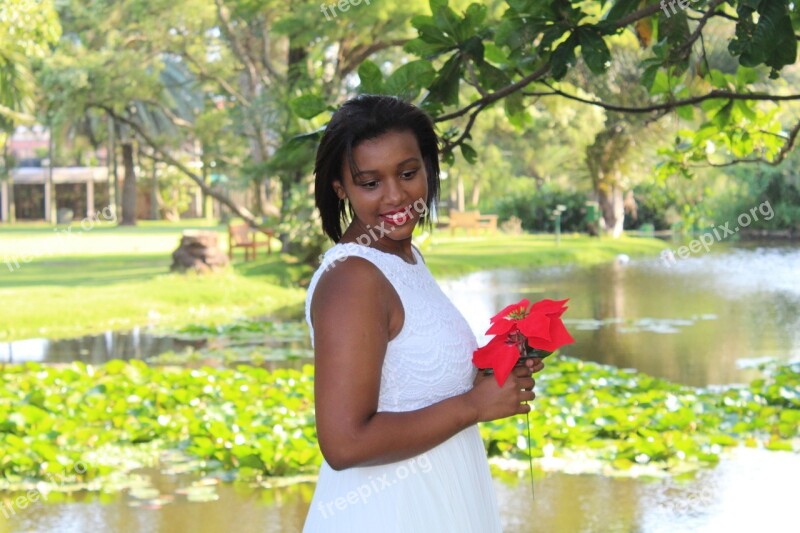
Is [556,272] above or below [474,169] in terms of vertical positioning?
below

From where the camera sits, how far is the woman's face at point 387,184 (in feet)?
7.68

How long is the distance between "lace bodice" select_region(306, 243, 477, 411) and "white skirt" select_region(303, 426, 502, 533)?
0.14 m

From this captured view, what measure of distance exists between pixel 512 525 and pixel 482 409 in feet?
10.5

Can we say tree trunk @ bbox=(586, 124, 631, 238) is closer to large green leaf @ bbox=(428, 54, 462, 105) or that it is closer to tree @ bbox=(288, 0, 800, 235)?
tree @ bbox=(288, 0, 800, 235)

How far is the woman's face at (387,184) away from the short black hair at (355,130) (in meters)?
0.02

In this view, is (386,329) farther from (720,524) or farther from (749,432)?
(749,432)

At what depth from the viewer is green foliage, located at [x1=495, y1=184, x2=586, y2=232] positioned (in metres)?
37.8

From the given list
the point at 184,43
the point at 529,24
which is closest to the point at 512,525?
the point at 529,24

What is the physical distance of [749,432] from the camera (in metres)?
7.27

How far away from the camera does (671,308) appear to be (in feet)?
52.7

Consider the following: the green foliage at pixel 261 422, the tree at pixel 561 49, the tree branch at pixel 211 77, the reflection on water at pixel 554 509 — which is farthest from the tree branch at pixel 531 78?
the tree branch at pixel 211 77

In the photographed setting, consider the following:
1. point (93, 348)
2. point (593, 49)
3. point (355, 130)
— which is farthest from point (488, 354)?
point (93, 348)

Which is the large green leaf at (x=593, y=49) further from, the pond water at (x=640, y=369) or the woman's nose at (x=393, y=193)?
the pond water at (x=640, y=369)

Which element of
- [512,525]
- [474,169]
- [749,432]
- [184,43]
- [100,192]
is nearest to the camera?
[512,525]
